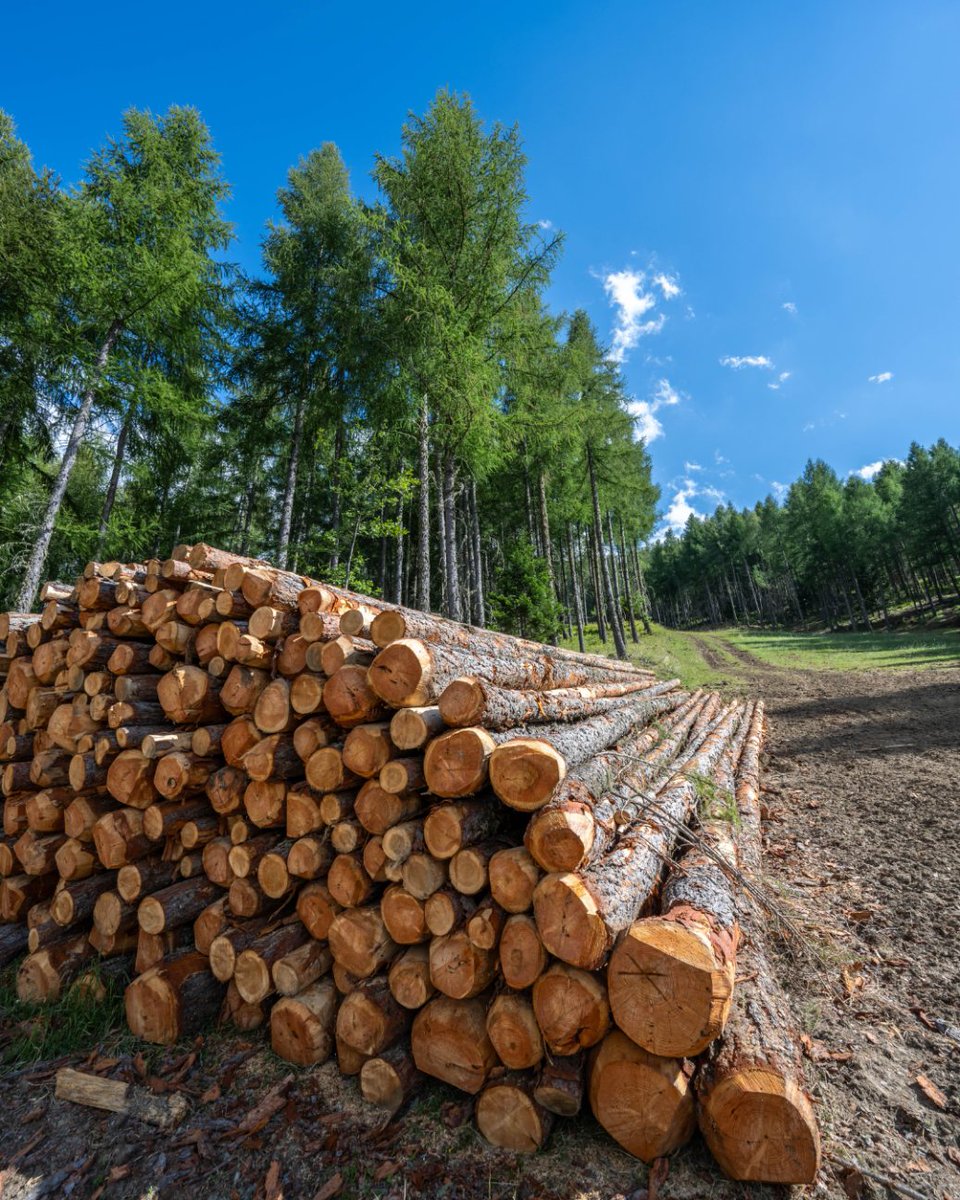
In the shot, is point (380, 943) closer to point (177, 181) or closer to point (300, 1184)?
point (300, 1184)

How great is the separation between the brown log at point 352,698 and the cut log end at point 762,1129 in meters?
2.15

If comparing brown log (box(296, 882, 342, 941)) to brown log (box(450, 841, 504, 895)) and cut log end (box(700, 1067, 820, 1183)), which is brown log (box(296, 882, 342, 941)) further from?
cut log end (box(700, 1067, 820, 1183))

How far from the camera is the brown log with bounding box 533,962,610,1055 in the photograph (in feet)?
6.41

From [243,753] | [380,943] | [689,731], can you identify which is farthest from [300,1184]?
[689,731]

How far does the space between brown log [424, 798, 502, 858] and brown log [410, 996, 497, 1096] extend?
0.65 m

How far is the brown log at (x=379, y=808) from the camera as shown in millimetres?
2566

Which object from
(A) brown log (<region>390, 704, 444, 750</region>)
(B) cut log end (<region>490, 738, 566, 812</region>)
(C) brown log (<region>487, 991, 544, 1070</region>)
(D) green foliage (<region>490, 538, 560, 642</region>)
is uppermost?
(D) green foliage (<region>490, 538, 560, 642</region>)

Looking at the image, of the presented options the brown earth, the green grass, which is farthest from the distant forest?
the brown earth

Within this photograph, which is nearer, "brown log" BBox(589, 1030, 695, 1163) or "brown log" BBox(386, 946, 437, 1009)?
"brown log" BBox(589, 1030, 695, 1163)

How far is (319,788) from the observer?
9.16ft

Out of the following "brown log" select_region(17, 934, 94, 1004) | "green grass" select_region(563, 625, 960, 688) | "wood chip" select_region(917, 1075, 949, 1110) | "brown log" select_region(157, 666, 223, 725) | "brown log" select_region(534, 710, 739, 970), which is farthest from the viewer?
"green grass" select_region(563, 625, 960, 688)

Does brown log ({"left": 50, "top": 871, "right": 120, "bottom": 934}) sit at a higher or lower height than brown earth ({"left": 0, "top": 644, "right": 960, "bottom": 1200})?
higher

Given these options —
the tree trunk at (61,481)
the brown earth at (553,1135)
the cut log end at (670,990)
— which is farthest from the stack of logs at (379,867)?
the tree trunk at (61,481)

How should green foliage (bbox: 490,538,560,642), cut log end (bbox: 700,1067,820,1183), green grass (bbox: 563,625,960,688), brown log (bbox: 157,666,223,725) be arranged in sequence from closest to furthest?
cut log end (bbox: 700,1067,820,1183), brown log (bbox: 157,666,223,725), green foliage (bbox: 490,538,560,642), green grass (bbox: 563,625,960,688)
